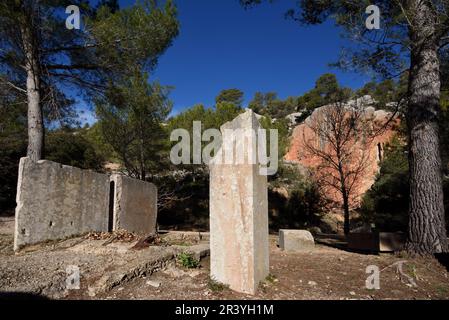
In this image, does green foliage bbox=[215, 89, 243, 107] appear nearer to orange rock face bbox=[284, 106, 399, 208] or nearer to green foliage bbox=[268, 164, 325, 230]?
orange rock face bbox=[284, 106, 399, 208]

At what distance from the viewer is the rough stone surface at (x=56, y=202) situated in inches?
232

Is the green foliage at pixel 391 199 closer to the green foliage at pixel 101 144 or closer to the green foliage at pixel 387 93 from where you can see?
the green foliage at pixel 387 93

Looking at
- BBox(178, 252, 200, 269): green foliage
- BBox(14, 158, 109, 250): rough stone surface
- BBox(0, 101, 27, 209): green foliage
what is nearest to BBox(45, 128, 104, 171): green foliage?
BBox(0, 101, 27, 209): green foliage

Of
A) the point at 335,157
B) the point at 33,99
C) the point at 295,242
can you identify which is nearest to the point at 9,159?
the point at 33,99

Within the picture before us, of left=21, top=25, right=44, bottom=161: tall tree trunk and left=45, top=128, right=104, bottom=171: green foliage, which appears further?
left=45, top=128, right=104, bottom=171: green foliage

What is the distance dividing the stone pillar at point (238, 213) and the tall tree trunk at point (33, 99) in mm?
5641

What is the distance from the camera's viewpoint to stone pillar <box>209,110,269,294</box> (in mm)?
3627

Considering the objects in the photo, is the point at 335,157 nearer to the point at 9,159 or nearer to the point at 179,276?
the point at 179,276

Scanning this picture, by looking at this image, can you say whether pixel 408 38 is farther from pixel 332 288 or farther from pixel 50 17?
pixel 50 17

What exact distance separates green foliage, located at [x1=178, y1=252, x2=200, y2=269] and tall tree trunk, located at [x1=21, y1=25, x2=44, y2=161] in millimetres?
4838

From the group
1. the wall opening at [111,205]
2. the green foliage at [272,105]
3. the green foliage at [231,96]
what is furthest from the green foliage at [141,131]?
the green foliage at [231,96]

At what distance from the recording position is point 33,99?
780 cm

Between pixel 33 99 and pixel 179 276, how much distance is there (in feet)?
20.4
